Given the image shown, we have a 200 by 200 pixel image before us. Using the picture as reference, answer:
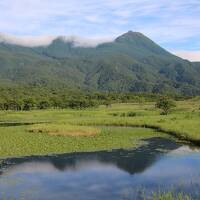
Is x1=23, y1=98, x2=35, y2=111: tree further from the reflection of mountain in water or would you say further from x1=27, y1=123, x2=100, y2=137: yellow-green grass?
the reflection of mountain in water

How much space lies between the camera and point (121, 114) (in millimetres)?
129750

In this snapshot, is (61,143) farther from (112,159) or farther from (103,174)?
(103,174)

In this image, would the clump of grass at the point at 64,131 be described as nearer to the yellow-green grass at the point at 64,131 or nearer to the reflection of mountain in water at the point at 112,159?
the yellow-green grass at the point at 64,131

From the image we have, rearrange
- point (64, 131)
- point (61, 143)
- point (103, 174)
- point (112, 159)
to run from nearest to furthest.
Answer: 1. point (103, 174)
2. point (112, 159)
3. point (61, 143)
4. point (64, 131)

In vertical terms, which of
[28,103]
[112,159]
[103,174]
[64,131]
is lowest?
[103,174]

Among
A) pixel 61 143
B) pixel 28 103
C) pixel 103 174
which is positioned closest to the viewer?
pixel 103 174

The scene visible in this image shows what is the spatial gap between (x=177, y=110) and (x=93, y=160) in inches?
3752

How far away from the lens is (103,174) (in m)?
44.1

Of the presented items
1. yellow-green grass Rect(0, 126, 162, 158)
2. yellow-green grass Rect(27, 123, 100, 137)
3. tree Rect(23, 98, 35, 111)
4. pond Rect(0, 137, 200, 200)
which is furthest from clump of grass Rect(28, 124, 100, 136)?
tree Rect(23, 98, 35, 111)

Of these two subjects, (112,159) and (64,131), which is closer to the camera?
(112,159)

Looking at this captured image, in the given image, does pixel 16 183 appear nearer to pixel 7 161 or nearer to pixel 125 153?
pixel 7 161

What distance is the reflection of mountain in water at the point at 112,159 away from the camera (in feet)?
158

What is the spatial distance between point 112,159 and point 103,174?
8.35 metres

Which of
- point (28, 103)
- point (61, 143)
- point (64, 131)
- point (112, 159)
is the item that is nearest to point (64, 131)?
point (64, 131)
